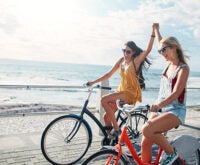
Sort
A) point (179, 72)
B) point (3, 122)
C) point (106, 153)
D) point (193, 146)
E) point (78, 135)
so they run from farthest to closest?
point (3, 122) < point (78, 135) < point (193, 146) < point (179, 72) < point (106, 153)

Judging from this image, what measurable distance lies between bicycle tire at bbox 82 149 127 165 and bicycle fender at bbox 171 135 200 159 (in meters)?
0.72

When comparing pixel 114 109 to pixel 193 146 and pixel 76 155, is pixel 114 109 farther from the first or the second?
pixel 193 146

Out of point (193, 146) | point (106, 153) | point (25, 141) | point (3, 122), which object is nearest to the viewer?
point (106, 153)

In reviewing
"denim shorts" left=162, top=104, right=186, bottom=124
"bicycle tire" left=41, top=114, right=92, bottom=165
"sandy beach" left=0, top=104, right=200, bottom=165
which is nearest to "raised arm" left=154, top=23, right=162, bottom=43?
"denim shorts" left=162, top=104, right=186, bottom=124

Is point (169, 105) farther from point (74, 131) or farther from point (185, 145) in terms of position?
point (74, 131)

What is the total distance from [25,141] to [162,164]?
306 centimetres

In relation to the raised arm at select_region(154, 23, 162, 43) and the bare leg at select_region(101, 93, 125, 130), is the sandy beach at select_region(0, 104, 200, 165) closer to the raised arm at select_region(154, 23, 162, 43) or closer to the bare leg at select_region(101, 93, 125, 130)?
the bare leg at select_region(101, 93, 125, 130)

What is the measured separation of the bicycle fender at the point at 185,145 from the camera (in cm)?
355

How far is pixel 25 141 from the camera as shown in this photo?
559 centimetres

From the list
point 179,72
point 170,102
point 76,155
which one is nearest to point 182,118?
point 170,102

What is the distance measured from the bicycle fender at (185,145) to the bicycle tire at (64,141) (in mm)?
1508

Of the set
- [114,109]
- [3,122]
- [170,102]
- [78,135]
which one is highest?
[170,102]

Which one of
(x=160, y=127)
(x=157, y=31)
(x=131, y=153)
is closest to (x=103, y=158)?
(x=131, y=153)

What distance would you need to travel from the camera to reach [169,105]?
3455mm
